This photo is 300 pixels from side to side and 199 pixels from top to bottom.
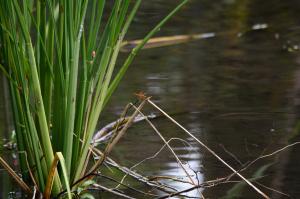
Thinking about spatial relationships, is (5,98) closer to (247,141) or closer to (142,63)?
(142,63)

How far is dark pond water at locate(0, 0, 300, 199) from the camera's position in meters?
2.89

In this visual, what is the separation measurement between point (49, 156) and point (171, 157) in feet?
2.66

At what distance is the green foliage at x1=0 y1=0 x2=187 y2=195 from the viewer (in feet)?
7.31

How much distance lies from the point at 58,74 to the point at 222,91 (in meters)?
1.77


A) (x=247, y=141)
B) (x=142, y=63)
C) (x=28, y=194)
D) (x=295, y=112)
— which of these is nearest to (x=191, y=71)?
(x=142, y=63)

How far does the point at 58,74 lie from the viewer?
→ 90.6 inches

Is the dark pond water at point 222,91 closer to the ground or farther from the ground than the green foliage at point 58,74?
closer to the ground

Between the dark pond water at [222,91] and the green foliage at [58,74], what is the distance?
401mm

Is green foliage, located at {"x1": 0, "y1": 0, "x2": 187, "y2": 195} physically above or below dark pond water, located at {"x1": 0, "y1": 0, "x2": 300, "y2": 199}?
above

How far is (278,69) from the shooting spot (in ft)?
14.1

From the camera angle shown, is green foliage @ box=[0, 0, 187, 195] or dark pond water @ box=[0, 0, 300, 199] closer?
green foliage @ box=[0, 0, 187, 195]

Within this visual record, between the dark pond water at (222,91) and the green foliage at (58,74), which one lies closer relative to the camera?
the green foliage at (58,74)

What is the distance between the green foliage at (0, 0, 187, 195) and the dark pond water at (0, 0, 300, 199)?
1.32 ft

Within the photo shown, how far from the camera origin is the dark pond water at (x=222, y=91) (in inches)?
114
